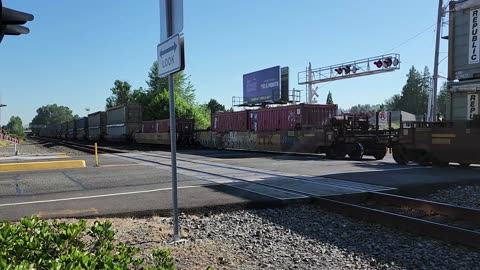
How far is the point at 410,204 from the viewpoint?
8336mm

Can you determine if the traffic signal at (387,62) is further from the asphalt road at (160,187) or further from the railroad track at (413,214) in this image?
the railroad track at (413,214)

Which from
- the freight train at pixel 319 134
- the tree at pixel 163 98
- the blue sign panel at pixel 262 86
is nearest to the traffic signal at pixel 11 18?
the freight train at pixel 319 134

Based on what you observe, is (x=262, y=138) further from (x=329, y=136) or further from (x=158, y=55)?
(x=158, y=55)

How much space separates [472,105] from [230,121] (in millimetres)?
20064

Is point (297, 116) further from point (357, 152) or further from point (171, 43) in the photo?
point (171, 43)

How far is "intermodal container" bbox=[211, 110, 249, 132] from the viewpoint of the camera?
107 ft

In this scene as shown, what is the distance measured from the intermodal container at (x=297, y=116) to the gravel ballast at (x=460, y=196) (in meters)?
14.2

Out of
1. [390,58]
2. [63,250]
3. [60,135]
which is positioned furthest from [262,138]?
[60,135]

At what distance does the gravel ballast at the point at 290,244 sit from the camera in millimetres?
4902

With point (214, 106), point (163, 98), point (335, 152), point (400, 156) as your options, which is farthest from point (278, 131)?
point (214, 106)

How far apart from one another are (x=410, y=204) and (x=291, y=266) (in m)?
4.42

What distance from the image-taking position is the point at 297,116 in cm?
2631

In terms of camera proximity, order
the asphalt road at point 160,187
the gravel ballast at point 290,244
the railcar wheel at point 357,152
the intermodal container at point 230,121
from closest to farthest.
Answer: the gravel ballast at point 290,244 → the asphalt road at point 160,187 → the railcar wheel at point 357,152 → the intermodal container at point 230,121

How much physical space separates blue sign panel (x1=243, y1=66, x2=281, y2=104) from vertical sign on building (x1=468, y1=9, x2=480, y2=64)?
87.5ft
